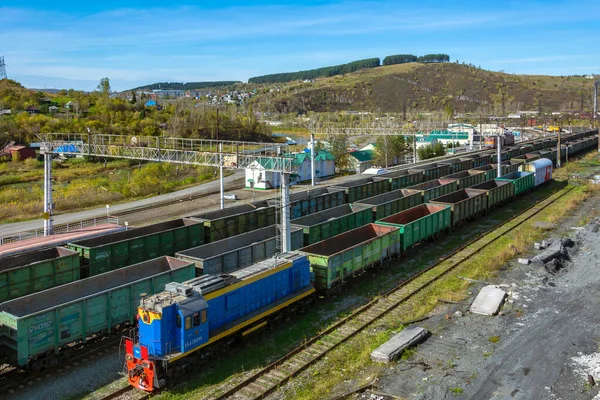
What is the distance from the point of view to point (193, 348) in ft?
52.3

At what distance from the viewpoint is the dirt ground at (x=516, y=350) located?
15.4 meters

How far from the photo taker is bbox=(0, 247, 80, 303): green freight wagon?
837 inches

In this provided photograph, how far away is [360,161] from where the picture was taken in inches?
3199

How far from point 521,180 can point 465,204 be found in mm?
16191

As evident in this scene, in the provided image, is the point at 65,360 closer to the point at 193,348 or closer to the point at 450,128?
the point at 193,348

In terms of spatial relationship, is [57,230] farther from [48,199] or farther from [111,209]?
[111,209]

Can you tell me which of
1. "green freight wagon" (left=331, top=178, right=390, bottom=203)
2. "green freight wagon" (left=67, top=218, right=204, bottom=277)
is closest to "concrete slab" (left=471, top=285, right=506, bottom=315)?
"green freight wagon" (left=67, top=218, right=204, bottom=277)

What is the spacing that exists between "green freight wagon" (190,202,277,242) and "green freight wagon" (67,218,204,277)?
575mm

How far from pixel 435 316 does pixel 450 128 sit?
94784 millimetres

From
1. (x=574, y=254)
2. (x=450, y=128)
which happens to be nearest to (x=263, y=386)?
(x=574, y=254)

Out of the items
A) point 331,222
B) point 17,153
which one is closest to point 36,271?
point 331,222

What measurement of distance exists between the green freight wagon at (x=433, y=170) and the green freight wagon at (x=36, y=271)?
38843mm

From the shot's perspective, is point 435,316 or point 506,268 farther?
point 506,268

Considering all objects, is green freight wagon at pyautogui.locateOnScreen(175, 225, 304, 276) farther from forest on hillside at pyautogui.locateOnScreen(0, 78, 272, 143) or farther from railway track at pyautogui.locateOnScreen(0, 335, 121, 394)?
forest on hillside at pyautogui.locateOnScreen(0, 78, 272, 143)
